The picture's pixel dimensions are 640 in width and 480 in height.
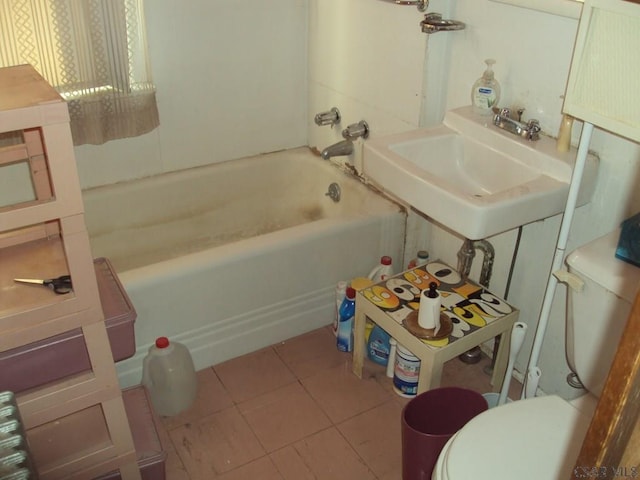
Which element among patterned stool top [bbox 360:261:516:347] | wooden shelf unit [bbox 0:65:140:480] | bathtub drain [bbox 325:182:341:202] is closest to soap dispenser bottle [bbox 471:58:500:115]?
patterned stool top [bbox 360:261:516:347]

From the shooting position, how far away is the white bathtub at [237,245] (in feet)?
6.56

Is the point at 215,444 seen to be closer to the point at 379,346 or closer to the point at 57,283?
the point at 379,346

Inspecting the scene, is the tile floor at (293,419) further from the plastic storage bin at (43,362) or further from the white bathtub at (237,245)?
the plastic storage bin at (43,362)

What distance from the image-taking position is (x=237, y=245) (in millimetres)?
2064

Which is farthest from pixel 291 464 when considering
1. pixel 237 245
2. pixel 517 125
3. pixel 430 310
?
pixel 517 125

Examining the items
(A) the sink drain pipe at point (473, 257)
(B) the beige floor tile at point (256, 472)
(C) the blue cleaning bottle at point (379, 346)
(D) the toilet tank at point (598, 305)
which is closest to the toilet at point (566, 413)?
(D) the toilet tank at point (598, 305)

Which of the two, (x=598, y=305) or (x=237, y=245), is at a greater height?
(x=598, y=305)

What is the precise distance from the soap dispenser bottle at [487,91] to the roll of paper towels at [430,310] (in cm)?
54

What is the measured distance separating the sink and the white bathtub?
17.7 inches

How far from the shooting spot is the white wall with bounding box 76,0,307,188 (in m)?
2.35

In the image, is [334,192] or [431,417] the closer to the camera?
[431,417]

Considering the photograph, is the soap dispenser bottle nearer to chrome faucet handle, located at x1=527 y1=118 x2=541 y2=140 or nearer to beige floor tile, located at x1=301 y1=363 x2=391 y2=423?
chrome faucet handle, located at x1=527 y1=118 x2=541 y2=140

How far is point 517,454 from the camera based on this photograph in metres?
1.27

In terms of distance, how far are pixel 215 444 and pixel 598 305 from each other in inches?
45.0
